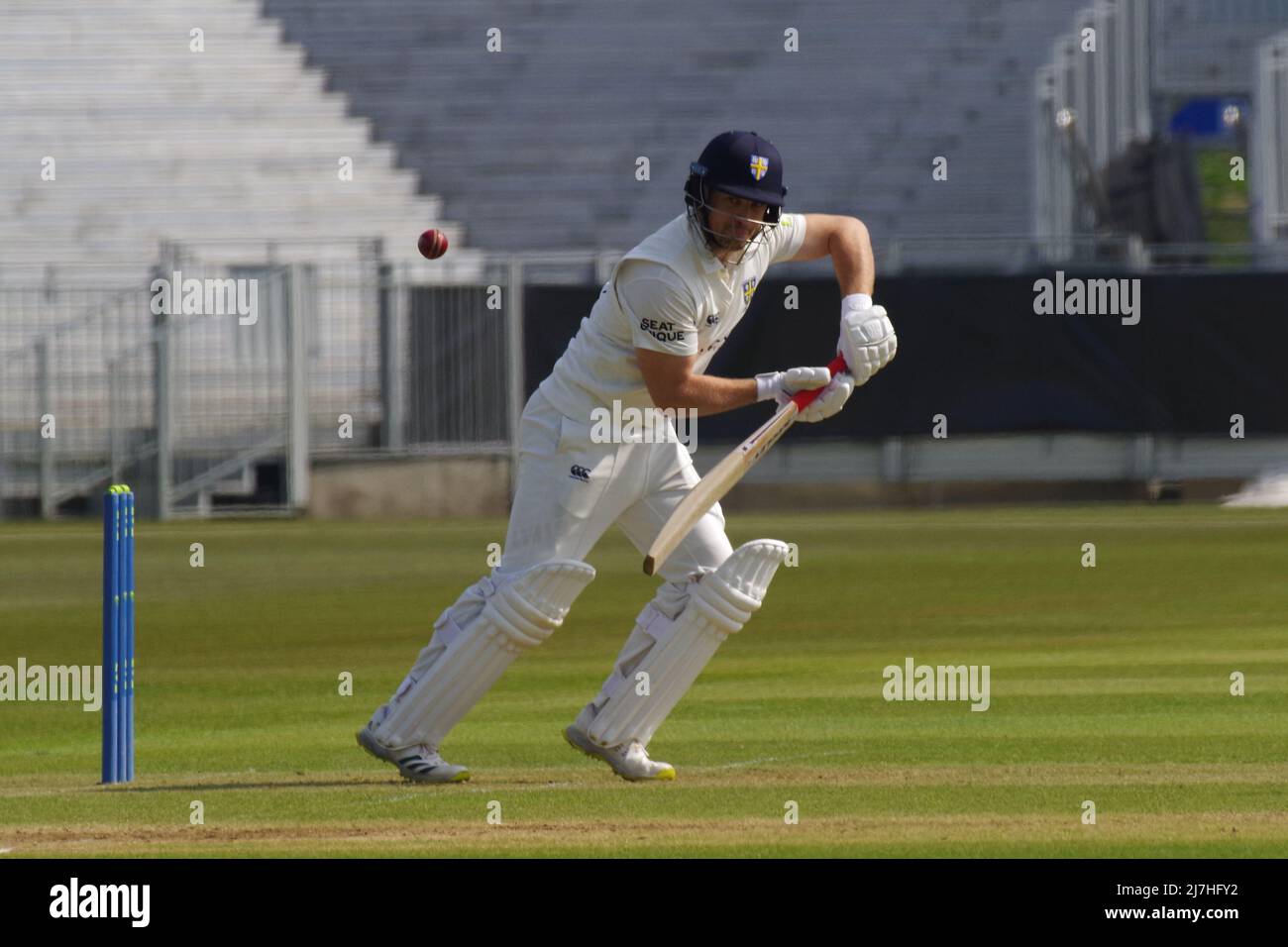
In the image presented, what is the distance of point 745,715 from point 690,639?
2.52 metres

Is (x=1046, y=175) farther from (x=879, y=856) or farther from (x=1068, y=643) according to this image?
(x=879, y=856)

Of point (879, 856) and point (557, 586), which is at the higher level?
point (557, 586)

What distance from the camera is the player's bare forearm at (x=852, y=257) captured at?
26.1ft

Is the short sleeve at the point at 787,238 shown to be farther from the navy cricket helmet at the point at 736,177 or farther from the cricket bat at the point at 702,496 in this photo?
the cricket bat at the point at 702,496

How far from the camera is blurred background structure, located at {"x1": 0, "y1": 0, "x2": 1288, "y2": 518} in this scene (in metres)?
24.2

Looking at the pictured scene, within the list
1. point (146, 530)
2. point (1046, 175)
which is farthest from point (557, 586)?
point (1046, 175)

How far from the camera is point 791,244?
26.3 feet

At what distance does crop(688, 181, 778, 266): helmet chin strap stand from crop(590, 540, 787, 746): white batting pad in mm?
1015

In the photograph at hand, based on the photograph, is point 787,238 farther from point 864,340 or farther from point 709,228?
point 864,340

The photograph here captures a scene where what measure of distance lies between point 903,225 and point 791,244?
74.1 feet

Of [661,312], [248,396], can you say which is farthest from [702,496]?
[248,396]

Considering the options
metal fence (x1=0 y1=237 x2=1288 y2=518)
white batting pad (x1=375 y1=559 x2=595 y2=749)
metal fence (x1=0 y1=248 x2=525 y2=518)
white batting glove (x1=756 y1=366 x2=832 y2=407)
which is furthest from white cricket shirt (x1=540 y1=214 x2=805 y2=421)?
metal fence (x1=0 y1=248 x2=525 y2=518)

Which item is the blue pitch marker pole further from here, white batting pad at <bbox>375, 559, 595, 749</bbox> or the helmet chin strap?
the helmet chin strap
